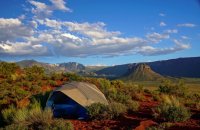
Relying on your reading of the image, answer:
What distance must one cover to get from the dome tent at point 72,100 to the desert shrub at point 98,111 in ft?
2.20

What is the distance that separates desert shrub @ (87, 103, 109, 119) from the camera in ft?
49.4

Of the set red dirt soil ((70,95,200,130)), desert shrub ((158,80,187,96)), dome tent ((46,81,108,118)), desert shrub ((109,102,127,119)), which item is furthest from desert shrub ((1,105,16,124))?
desert shrub ((158,80,187,96))

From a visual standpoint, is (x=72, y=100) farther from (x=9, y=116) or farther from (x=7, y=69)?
(x=7, y=69)

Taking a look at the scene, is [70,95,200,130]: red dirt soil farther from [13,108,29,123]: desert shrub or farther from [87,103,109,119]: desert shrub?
[13,108,29,123]: desert shrub

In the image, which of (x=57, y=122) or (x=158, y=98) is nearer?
(x=57, y=122)

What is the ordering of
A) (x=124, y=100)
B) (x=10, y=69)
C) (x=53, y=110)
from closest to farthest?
(x=53, y=110), (x=124, y=100), (x=10, y=69)

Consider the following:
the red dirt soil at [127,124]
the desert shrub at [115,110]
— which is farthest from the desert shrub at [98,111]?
the red dirt soil at [127,124]

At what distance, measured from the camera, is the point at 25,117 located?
14.6 metres

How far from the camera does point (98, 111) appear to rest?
15492 mm

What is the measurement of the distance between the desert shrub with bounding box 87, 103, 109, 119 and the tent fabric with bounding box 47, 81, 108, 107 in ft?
4.74

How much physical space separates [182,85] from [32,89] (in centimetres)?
1302

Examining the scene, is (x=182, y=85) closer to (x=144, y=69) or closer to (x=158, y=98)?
(x=158, y=98)

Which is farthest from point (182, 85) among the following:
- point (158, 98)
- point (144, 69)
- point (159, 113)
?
point (144, 69)

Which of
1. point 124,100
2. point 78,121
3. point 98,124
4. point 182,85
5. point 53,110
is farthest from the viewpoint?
point 182,85
